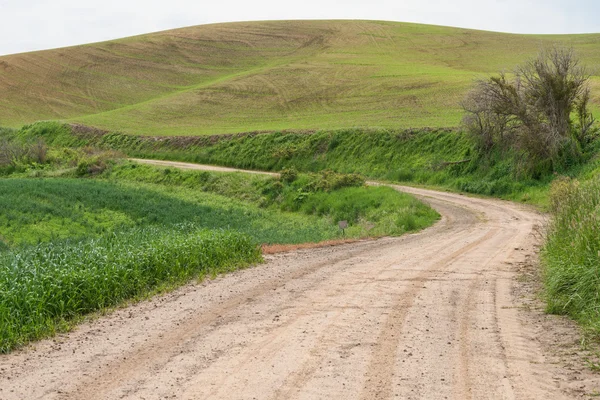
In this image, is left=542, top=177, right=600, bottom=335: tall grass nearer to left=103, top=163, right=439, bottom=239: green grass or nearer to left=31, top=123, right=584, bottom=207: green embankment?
left=103, top=163, right=439, bottom=239: green grass

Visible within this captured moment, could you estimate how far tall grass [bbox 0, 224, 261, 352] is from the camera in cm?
1001

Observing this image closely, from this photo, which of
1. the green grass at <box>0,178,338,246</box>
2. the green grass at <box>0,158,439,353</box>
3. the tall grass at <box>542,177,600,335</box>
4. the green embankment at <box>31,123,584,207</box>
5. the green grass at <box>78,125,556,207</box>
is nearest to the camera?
the tall grass at <box>542,177,600,335</box>

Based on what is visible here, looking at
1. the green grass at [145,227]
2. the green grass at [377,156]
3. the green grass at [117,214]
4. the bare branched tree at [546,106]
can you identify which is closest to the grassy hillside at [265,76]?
the green grass at [377,156]

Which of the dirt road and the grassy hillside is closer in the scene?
the dirt road

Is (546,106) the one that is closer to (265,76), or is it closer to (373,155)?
(373,155)

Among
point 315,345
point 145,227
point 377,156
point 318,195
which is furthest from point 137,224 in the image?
point 315,345

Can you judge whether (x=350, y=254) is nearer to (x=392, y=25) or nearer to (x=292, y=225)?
(x=292, y=225)

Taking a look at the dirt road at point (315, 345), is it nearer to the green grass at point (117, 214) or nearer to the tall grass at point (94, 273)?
the tall grass at point (94, 273)

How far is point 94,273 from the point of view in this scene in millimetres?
11758

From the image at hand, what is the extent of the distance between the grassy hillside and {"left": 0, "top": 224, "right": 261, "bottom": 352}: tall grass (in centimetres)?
3617

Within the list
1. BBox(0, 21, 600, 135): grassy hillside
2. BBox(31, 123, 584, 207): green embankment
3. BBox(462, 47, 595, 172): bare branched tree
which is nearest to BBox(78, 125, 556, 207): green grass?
BBox(31, 123, 584, 207): green embankment

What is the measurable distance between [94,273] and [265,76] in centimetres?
7041

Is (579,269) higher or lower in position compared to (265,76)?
lower

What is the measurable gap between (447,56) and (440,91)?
27.1 meters
